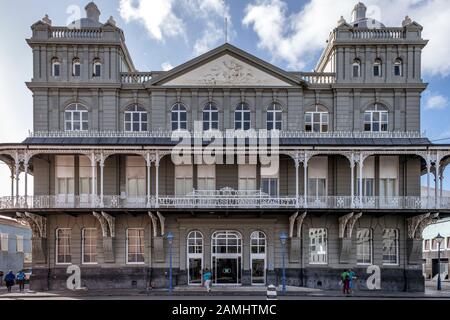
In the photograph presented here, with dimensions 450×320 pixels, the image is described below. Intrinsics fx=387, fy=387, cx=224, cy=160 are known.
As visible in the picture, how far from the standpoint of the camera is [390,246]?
81.6 feet

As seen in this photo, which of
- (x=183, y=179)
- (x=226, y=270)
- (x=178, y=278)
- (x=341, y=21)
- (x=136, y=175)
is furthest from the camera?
(x=341, y=21)

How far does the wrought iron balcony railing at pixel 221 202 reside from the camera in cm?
2328

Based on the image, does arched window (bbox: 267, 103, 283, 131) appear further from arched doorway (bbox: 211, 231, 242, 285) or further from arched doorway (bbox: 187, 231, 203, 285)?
arched doorway (bbox: 187, 231, 203, 285)

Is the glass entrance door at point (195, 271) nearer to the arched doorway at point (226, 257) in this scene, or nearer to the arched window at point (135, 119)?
the arched doorway at point (226, 257)

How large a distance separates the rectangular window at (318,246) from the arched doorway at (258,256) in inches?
118

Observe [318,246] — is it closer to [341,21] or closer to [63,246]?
[341,21]

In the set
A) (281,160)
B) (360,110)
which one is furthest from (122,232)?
(360,110)

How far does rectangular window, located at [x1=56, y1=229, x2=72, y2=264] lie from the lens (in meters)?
24.8

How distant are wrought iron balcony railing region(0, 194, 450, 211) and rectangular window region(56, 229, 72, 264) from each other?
1.99 m

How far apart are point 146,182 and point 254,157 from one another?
7213 mm

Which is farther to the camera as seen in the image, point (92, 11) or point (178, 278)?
point (92, 11)

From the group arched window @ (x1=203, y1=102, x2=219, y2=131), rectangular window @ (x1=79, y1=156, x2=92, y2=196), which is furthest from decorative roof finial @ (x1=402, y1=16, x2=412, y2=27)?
rectangular window @ (x1=79, y1=156, x2=92, y2=196)

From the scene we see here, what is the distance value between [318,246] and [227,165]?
784cm

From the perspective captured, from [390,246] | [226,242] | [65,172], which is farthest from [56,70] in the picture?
[390,246]
